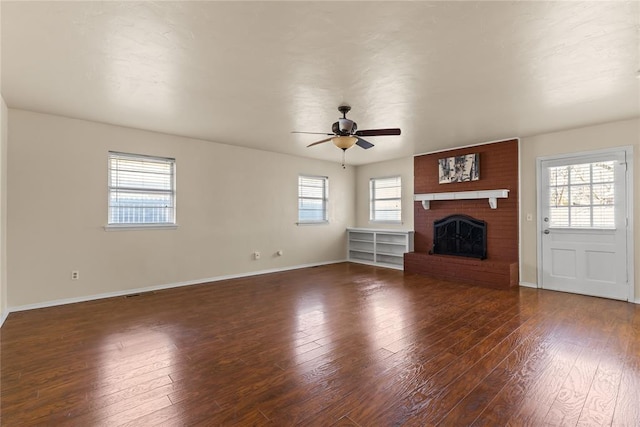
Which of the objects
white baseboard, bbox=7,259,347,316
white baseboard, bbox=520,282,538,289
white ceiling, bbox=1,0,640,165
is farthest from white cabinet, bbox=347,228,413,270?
white ceiling, bbox=1,0,640,165

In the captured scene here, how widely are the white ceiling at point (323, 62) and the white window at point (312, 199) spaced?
109 inches

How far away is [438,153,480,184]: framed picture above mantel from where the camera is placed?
18.9 feet

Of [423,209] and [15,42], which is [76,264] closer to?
[15,42]

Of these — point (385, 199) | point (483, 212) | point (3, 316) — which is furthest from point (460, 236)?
point (3, 316)

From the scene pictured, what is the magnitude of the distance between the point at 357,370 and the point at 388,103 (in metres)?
2.82

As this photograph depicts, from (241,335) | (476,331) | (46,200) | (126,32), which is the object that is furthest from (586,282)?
(46,200)

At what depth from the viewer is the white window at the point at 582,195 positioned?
443 centimetres

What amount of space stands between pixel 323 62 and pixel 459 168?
4.22m

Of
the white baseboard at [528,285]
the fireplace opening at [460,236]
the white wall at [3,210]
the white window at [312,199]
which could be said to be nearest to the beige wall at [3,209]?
the white wall at [3,210]

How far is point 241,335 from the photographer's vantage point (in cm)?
313

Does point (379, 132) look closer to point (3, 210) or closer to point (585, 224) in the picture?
point (585, 224)

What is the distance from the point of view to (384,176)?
24.7ft

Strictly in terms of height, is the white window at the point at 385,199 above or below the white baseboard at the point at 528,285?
above

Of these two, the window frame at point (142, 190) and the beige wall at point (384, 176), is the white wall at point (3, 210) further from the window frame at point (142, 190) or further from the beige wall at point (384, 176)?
the beige wall at point (384, 176)
